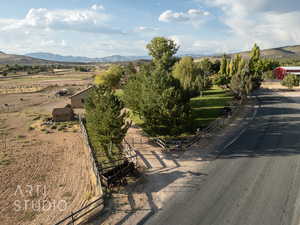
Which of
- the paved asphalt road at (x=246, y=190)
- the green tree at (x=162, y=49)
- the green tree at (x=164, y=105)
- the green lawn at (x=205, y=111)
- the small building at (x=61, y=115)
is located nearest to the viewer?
the paved asphalt road at (x=246, y=190)

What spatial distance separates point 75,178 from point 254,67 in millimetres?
58617

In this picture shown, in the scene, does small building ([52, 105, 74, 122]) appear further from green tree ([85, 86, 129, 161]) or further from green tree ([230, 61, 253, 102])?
green tree ([230, 61, 253, 102])

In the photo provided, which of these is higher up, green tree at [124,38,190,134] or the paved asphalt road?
green tree at [124,38,190,134]

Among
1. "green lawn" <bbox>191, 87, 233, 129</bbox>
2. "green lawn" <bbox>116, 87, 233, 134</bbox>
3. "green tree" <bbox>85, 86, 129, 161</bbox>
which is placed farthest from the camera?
"green lawn" <bbox>191, 87, 233, 129</bbox>

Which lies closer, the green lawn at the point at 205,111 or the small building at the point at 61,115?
the green lawn at the point at 205,111

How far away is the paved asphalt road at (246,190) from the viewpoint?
11.4 metres

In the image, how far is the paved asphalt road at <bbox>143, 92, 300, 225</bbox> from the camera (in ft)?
37.3

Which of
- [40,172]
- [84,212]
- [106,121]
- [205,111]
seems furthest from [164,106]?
[205,111]

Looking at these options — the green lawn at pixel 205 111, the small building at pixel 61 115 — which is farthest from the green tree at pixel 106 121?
the small building at pixel 61 115

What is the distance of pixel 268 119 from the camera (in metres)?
30.6

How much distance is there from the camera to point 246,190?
45.1ft

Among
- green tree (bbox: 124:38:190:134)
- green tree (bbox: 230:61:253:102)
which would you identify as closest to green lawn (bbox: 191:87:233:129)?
green tree (bbox: 230:61:253:102)

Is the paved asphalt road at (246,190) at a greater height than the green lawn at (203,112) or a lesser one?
lesser

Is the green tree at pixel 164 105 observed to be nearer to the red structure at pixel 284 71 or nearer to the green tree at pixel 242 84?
the green tree at pixel 242 84
